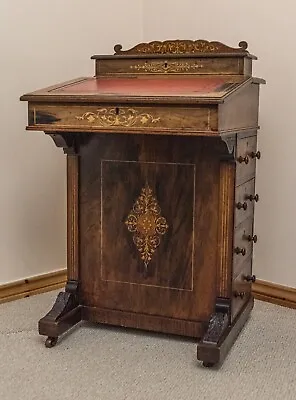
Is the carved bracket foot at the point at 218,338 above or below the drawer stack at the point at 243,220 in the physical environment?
below

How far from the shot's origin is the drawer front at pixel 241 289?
2.28 metres

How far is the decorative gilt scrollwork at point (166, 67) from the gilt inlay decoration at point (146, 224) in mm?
422

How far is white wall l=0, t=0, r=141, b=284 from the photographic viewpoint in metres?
2.65

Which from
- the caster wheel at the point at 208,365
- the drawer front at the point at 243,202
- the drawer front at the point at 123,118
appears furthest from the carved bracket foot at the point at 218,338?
the drawer front at the point at 123,118

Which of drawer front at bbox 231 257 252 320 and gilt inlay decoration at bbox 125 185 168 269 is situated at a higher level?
gilt inlay decoration at bbox 125 185 168 269

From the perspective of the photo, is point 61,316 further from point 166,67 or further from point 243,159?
point 166,67

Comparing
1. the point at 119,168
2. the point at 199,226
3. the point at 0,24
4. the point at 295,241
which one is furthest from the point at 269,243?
the point at 0,24

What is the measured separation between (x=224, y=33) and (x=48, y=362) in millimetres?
1561

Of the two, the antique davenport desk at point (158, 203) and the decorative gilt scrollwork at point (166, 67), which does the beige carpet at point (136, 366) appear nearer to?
the antique davenport desk at point (158, 203)

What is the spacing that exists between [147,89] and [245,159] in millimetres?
448

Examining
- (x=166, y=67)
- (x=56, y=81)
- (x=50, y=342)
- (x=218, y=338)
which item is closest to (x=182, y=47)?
(x=166, y=67)

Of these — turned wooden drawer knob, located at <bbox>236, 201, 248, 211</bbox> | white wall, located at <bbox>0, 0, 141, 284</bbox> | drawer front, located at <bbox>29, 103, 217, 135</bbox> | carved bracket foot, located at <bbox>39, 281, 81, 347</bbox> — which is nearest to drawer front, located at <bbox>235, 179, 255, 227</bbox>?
turned wooden drawer knob, located at <bbox>236, 201, 248, 211</bbox>

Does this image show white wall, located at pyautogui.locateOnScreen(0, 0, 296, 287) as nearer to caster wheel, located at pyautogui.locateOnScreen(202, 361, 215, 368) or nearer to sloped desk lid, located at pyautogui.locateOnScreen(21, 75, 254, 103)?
sloped desk lid, located at pyautogui.locateOnScreen(21, 75, 254, 103)

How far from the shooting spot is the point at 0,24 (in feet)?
8.48
